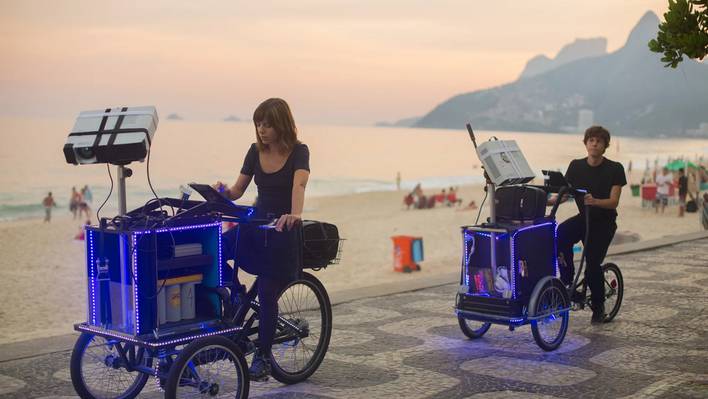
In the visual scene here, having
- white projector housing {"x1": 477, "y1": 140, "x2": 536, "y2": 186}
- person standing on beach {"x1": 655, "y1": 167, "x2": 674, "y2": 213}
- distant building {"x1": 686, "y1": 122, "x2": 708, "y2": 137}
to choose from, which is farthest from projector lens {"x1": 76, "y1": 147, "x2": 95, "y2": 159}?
distant building {"x1": 686, "y1": 122, "x2": 708, "y2": 137}

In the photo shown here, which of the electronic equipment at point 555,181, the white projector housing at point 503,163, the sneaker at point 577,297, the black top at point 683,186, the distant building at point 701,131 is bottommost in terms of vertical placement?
the sneaker at point 577,297

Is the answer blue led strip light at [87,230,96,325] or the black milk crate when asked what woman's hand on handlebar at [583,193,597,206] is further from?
blue led strip light at [87,230,96,325]

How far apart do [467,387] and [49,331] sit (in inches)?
386

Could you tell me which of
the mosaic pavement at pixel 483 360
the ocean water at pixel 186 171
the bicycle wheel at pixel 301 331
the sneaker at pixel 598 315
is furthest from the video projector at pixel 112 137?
the ocean water at pixel 186 171

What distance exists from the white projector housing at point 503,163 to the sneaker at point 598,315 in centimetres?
168

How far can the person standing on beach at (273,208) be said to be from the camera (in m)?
5.30

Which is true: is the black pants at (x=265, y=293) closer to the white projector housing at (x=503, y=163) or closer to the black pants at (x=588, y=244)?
the white projector housing at (x=503, y=163)

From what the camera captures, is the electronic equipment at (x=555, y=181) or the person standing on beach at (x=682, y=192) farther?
the person standing on beach at (x=682, y=192)

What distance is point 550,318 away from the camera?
22.1 ft

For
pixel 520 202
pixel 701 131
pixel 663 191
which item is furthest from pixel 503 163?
pixel 701 131

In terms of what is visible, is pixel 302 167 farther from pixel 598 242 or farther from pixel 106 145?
pixel 598 242

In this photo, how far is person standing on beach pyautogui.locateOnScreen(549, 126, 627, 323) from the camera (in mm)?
7395

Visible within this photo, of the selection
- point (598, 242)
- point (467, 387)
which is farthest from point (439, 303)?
point (467, 387)

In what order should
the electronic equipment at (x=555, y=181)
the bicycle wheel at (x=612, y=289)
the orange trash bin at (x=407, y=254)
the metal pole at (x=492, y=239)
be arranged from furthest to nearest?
the orange trash bin at (x=407, y=254) → the bicycle wheel at (x=612, y=289) → the electronic equipment at (x=555, y=181) → the metal pole at (x=492, y=239)
